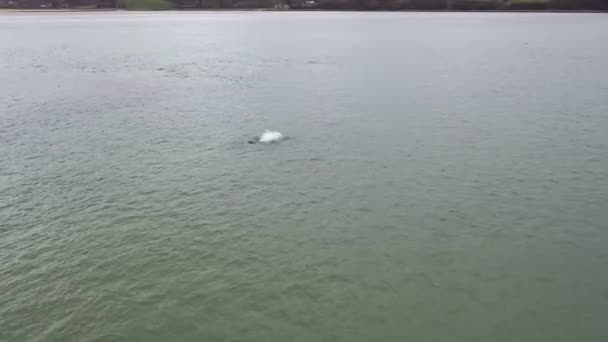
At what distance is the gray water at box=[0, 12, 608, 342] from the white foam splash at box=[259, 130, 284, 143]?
2.47ft

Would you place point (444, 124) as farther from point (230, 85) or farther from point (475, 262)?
point (230, 85)

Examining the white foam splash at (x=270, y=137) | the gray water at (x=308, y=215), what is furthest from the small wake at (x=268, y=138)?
the gray water at (x=308, y=215)

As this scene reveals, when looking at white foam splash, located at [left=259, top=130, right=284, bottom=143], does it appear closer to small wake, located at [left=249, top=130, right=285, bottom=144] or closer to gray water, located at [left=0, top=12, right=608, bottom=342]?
small wake, located at [left=249, top=130, right=285, bottom=144]

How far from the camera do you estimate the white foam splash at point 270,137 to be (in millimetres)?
30656

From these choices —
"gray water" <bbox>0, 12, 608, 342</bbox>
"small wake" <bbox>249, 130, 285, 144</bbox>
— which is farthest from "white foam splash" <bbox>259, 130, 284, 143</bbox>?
"gray water" <bbox>0, 12, 608, 342</bbox>

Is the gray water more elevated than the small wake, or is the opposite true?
the small wake

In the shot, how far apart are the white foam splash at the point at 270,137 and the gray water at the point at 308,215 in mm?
753

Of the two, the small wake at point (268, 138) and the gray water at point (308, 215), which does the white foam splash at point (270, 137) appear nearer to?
the small wake at point (268, 138)

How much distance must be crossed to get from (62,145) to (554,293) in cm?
2724

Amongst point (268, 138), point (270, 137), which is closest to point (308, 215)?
point (268, 138)

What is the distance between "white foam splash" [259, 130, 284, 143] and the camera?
30.7 meters

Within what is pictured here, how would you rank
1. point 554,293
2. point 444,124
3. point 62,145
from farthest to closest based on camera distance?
point 444,124, point 62,145, point 554,293

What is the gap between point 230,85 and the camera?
5066 cm

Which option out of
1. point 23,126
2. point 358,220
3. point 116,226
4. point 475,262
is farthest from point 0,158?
point 475,262
